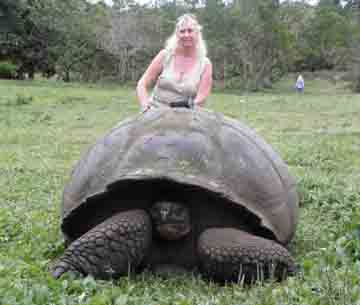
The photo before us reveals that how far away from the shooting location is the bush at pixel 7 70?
23094 mm

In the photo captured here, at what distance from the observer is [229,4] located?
86.5 feet

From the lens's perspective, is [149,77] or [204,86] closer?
[204,86]

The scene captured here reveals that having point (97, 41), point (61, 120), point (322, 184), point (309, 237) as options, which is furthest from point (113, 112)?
point (97, 41)

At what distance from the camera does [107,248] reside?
222 cm

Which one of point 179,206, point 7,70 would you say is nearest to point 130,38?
point 7,70

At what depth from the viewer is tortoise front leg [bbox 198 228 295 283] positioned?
2238 millimetres

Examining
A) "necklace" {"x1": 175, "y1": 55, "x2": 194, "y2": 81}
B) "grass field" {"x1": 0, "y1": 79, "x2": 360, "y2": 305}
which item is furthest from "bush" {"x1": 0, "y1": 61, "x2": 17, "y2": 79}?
"necklace" {"x1": 175, "y1": 55, "x2": 194, "y2": 81}

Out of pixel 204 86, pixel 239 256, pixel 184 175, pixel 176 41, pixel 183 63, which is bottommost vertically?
→ pixel 239 256

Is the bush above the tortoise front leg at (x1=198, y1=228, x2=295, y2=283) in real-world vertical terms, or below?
above

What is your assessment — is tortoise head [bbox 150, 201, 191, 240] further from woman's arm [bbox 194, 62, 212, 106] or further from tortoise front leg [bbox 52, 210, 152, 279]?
woman's arm [bbox 194, 62, 212, 106]

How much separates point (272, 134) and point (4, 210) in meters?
5.38

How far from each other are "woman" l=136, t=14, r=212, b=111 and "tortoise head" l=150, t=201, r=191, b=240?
154 centimetres

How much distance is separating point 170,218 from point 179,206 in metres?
0.06

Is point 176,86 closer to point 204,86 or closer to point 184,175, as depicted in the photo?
point 204,86
